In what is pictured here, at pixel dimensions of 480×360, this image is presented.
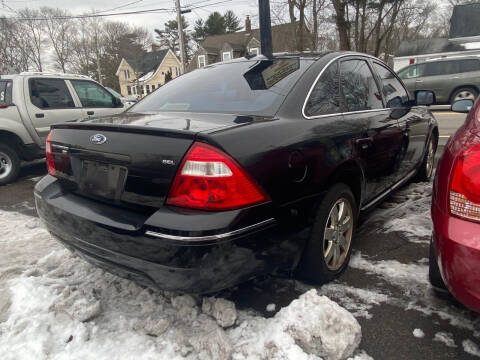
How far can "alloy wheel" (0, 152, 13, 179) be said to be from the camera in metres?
5.89

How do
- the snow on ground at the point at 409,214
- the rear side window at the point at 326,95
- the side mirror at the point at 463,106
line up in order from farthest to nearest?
1. the snow on ground at the point at 409,214
2. the side mirror at the point at 463,106
3. the rear side window at the point at 326,95

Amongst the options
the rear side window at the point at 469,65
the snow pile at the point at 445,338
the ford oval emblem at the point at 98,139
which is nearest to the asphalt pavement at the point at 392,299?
the snow pile at the point at 445,338

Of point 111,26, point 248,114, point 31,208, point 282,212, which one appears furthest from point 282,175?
point 111,26

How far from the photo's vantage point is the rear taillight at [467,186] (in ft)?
5.20

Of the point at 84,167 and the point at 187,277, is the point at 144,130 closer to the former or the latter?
the point at 84,167

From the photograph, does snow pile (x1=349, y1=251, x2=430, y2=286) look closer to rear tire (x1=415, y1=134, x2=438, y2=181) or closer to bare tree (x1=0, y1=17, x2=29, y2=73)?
rear tire (x1=415, y1=134, x2=438, y2=181)

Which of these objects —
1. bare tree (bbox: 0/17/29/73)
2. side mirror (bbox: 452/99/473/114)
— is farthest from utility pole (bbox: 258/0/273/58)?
bare tree (bbox: 0/17/29/73)

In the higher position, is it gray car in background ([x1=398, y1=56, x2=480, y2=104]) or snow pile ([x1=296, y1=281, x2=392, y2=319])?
gray car in background ([x1=398, y1=56, x2=480, y2=104])

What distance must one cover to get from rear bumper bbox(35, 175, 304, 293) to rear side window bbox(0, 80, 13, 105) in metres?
4.79

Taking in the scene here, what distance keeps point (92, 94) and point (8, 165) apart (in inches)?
77.8

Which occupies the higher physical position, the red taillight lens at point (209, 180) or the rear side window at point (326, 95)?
the rear side window at point (326, 95)

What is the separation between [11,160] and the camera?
589 cm

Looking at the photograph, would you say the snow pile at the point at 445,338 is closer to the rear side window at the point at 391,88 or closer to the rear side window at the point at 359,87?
the rear side window at the point at 359,87

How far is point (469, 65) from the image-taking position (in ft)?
43.4
